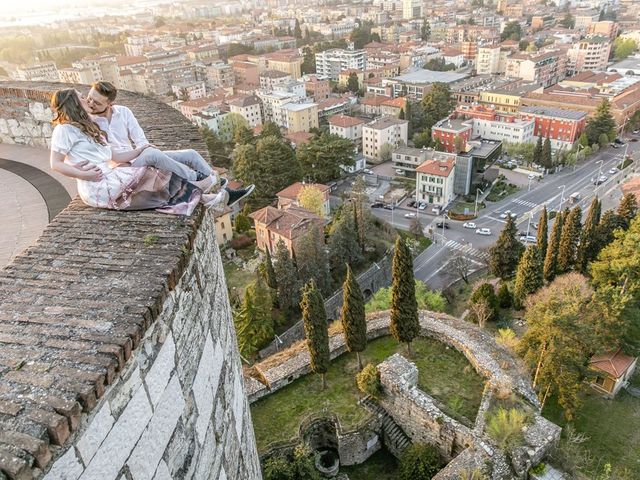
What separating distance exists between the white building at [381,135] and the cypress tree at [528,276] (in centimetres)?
2424

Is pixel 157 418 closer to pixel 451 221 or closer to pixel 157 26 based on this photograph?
pixel 451 221

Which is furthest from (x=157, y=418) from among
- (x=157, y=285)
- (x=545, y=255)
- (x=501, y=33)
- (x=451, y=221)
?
(x=501, y=33)

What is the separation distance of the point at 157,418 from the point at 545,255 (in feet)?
75.8

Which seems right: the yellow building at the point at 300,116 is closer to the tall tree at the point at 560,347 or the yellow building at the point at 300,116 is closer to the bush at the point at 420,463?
the tall tree at the point at 560,347

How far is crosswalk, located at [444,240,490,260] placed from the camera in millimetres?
28922

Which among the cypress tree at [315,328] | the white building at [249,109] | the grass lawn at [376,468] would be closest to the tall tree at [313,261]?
the cypress tree at [315,328]

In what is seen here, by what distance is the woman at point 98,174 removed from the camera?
11.3 ft

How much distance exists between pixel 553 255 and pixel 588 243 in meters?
1.67

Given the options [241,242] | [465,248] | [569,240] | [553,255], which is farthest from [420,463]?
[465,248]

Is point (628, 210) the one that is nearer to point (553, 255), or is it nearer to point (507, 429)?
point (553, 255)

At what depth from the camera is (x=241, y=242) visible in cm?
2842

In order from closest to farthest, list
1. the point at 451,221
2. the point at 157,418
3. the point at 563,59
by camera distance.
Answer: the point at 157,418 → the point at 451,221 → the point at 563,59

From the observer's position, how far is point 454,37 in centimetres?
9281

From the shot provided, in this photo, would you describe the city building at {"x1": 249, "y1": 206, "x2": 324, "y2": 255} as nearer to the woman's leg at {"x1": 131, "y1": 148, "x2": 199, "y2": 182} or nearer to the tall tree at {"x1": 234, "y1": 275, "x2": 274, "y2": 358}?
the tall tree at {"x1": 234, "y1": 275, "x2": 274, "y2": 358}
